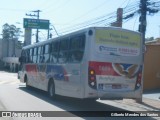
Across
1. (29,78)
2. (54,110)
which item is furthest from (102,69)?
(29,78)

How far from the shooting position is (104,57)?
1405 cm

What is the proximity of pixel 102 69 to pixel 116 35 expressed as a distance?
1463 mm

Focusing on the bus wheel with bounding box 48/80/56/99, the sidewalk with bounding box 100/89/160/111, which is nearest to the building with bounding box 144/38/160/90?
the sidewalk with bounding box 100/89/160/111

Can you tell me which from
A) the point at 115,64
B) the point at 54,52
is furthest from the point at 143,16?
the point at 115,64

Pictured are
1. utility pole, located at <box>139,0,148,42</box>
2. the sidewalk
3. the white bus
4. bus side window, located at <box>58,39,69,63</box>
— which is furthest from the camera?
utility pole, located at <box>139,0,148,42</box>

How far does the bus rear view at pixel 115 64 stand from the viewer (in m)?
13.8

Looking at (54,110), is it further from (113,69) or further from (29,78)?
(29,78)

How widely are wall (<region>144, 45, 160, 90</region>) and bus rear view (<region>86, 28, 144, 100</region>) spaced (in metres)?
9.89

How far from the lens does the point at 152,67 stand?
2484 cm

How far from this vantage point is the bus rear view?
1382cm

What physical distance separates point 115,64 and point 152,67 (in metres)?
11.1

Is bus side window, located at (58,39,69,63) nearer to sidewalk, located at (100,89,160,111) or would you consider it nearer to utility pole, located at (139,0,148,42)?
sidewalk, located at (100,89,160,111)

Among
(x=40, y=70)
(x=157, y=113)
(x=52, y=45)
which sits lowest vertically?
(x=157, y=113)

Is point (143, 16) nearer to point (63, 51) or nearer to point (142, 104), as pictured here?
point (142, 104)
